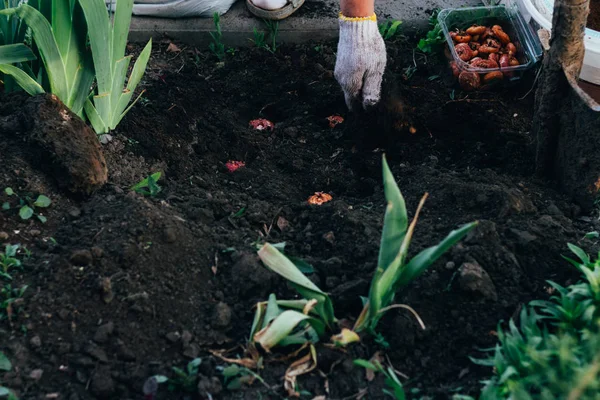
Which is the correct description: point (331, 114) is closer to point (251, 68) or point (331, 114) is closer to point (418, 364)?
point (251, 68)

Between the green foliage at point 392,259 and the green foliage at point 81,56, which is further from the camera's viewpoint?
the green foliage at point 81,56

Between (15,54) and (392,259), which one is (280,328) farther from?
(15,54)

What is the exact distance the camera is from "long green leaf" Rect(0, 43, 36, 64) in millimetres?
2311

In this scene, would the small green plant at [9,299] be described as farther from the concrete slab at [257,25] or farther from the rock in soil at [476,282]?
the concrete slab at [257,25]

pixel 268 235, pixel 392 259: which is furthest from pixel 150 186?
pixel 392 259

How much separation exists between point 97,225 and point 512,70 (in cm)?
205

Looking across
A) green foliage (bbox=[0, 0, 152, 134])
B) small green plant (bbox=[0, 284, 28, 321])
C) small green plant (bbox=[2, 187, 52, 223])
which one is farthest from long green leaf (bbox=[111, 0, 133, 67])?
small green plant (bbox=[0, 284, 28, 321])

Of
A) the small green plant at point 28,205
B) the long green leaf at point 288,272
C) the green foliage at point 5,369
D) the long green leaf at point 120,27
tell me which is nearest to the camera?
the green foliage at point 5,369

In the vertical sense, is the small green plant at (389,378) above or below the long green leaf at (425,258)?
below

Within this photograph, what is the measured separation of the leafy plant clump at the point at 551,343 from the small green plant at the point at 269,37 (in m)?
2.01

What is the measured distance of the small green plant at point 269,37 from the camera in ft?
11.6

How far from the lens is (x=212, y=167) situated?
275 cm

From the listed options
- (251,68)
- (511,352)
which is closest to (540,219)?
(511,352)

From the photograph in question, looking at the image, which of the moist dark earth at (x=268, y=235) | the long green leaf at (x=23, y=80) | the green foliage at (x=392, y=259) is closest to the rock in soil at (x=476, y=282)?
the moist dark earth at (x=268, y=235)
